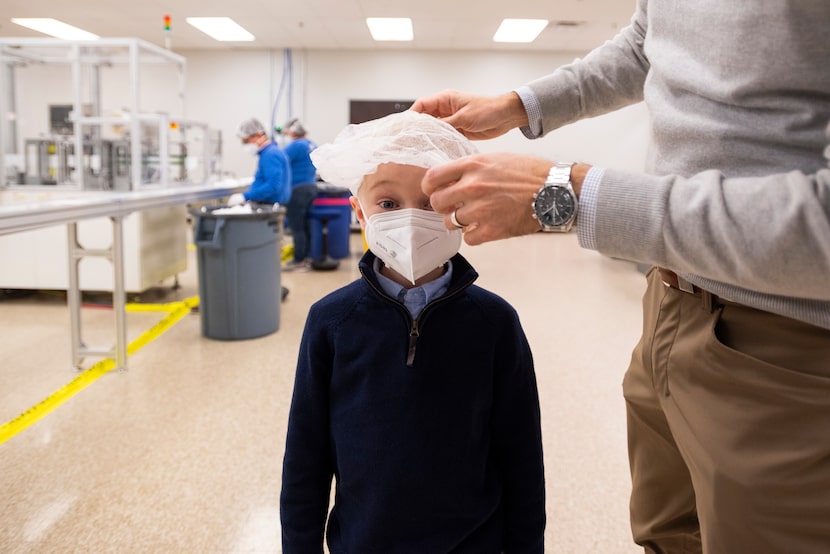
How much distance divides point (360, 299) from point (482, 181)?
0.32 metres

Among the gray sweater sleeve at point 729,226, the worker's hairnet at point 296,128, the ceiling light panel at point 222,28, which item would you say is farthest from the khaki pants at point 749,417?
the ceiling light panel at point 222,28

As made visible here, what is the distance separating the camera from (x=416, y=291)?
1006mm

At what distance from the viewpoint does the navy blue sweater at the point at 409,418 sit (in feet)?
3.13

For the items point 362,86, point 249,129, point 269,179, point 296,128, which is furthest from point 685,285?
point 362,86

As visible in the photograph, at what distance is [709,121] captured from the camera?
813 mm

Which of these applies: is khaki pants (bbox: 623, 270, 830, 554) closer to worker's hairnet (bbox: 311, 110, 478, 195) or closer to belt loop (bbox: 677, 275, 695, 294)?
belt loop (bbox: 677, 275, 695, 294)

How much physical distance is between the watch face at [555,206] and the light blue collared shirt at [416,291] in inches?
11.3

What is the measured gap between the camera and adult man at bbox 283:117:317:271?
20.9 ft

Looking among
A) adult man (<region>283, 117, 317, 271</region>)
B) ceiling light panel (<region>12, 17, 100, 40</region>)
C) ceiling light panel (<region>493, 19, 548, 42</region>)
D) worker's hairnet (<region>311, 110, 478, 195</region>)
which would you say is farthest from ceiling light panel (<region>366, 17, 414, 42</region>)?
worker's hairnet (<region>311, 110, 478, 195</region>)

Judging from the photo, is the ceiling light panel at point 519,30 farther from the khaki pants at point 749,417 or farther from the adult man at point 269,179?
the khaki pants at point 749,417

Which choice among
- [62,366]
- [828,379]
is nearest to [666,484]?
[828,379]

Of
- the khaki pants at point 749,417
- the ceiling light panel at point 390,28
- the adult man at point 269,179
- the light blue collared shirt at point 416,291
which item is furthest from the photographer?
the ceiling light panel at point 390,28

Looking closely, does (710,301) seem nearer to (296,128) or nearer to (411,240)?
(411,240)

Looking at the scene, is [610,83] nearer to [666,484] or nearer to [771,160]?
[771,160]
